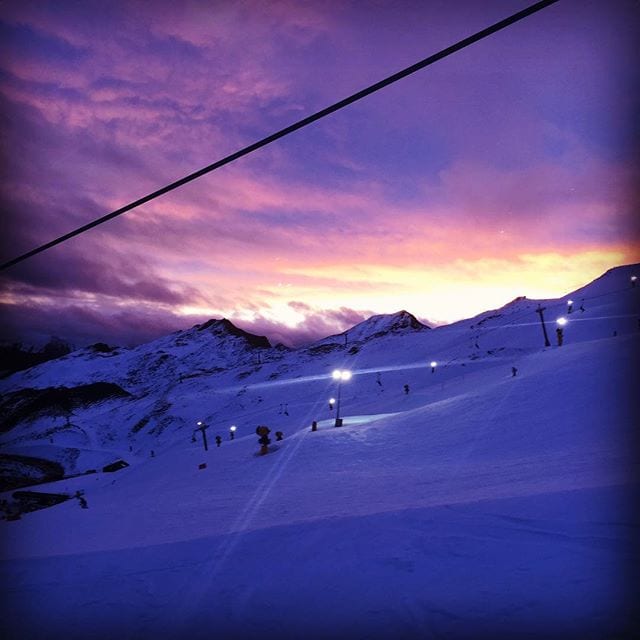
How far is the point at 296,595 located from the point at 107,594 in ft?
10.4

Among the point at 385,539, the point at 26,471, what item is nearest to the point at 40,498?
the point at 26,471

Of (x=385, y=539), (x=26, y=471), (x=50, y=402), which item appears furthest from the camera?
(x=50, y=402)

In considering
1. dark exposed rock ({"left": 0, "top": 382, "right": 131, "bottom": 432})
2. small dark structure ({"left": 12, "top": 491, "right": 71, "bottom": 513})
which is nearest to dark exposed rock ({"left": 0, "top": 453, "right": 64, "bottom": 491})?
small dark structure ({"left": 12, "top": 491, "right": 71, "bottom": 513})

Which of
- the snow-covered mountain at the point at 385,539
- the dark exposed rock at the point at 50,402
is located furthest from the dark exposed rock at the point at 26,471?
the dark exposed rock at the point at 50,402

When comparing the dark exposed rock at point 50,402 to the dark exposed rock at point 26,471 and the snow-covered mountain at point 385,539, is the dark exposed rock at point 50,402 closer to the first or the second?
the dark exposed rock at point 26,471

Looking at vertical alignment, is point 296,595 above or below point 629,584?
below

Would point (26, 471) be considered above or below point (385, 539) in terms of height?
below

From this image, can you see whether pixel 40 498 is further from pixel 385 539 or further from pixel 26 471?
pixel 385 539

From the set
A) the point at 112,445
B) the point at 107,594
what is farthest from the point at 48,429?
the point at 107,594

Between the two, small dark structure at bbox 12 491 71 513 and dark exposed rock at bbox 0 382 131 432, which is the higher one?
dark exposed rock at bbox 0 382 131 432

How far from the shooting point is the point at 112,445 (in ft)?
267

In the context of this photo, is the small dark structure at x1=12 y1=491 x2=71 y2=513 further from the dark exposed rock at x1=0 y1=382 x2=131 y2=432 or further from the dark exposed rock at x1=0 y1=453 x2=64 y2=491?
the dark exposed rock at x1=0 y1=382 x2=131 y2=432

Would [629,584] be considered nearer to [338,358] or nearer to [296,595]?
[296,595]

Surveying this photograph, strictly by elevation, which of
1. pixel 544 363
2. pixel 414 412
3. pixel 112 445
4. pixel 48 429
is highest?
pixel 544 363
